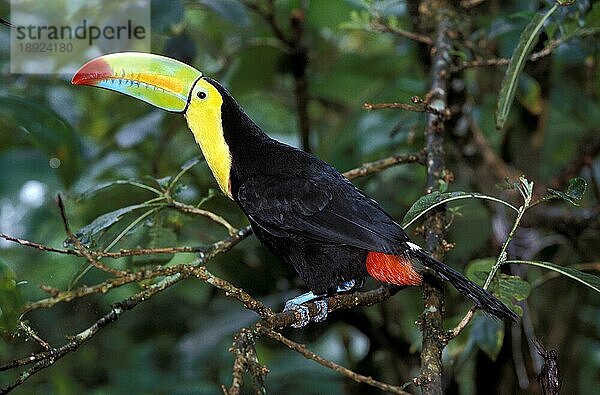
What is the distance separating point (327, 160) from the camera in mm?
2645

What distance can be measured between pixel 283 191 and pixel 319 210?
0.11 metres

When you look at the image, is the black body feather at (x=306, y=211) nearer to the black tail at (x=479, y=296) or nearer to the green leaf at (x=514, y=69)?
the black tail at (x=479, y=296)

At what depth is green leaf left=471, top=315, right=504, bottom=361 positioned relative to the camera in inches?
71.9

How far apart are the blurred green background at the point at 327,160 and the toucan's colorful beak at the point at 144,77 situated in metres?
0.44

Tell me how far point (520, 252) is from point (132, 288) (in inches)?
55.4

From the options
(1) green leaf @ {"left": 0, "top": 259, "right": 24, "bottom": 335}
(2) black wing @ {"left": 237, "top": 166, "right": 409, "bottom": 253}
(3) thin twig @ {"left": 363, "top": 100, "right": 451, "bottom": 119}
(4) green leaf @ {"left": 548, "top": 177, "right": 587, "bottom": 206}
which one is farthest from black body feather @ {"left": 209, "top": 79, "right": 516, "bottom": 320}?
(1) green leaf @ {"left": 0, "top": 259, "right": 24, "bottom": 335}

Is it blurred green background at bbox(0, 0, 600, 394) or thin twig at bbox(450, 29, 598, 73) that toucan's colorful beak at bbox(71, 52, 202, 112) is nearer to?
blurred green background at bbox(0, 0, 600, 394)

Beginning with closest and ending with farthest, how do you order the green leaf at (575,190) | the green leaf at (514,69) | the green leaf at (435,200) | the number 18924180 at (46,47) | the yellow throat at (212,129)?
the green leaf at (575,190) < the green leaf at (435,200) < the green leaf at (514,69) < the yellow throat at (212,129) < the number 18924180 at (46,47)

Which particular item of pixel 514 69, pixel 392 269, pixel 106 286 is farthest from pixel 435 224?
pixel 106 286

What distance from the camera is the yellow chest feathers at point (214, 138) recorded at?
1.77 m

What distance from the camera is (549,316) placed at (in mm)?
2600

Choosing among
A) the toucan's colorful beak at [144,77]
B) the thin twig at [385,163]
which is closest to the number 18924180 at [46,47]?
the toucan's colorful beak at [144,77]

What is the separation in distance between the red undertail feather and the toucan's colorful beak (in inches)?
23.0

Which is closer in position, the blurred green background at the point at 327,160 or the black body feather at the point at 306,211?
the black body feather at the point at 306,211
